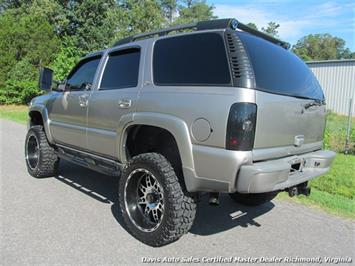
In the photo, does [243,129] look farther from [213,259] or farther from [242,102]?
[213,259]

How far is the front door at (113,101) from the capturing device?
4.35 metres

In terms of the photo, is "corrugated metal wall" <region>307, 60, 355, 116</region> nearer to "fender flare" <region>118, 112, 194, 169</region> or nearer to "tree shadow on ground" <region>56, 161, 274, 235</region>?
"tree shadow on ground" <region>56, 161, 274, 235</region>

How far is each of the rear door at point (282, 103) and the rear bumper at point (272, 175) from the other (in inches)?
3.5

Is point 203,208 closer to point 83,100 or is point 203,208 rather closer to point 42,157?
point 83,100

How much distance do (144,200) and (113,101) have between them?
4.14 feet

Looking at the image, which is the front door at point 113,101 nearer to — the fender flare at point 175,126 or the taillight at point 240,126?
the fender flare at point 175,126

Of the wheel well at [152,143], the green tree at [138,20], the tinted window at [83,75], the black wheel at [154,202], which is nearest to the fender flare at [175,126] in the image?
the wheel well at [152,143]

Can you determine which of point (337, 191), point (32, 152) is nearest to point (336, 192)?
→ point (337, 191)

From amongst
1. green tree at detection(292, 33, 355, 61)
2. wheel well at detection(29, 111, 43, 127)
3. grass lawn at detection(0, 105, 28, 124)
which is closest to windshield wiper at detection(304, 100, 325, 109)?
wheel well at detection(29, 111, 43, 127)

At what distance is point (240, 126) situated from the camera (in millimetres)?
3209

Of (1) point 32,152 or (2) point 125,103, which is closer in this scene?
(2) point 125,103

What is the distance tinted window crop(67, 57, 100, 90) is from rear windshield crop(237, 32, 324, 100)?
Answer: 97.6 inches

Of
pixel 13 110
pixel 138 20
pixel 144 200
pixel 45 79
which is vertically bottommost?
pixel 13 110

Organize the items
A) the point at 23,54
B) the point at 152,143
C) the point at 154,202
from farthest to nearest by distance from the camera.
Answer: the point at 23,54, the point at 152,143, the point at 154,202
